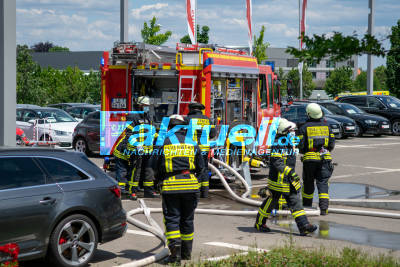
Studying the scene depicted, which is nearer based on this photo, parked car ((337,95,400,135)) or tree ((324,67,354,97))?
parked car ((337,95,400,135))

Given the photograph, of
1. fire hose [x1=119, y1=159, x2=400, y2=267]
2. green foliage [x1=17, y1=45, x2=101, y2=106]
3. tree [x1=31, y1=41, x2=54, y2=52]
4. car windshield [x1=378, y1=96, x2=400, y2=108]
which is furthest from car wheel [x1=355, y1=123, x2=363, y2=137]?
tree [x1=31, y1=41, x2=54, y2=52]

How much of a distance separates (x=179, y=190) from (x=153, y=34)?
23097 millimetres

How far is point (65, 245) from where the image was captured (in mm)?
6570

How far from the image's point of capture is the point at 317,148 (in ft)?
33.0

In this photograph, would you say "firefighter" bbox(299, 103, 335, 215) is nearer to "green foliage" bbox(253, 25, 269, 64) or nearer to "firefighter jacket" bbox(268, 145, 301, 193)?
"firefighter jacket" bbox(268, 145, 301, 193)

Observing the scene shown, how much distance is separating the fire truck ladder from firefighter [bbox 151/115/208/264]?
18.3 ft

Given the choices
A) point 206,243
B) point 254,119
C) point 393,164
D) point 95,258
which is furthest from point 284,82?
point 95,258

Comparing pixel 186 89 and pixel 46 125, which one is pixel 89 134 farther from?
pixel 186 89

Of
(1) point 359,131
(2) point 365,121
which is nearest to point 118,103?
(2) point 365,121

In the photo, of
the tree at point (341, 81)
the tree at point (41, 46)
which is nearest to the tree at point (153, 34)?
the tree at point (341, 81)

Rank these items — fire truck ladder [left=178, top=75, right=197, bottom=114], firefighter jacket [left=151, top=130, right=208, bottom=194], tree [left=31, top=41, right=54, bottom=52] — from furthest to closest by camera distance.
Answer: tree [left=31, top=41, right=54, bottom=52] < fire truck ladder [left=178, top=75, right=197, bottom=114] < firefighter jacket [left=151, top=130, right=208, bottom=194]

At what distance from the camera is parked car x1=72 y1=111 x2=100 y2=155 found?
60.4 ft

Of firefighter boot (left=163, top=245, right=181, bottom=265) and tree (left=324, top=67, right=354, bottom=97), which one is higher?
tree (left=324, top=67, right=354, bottom=97)

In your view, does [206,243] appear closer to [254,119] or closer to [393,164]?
[254,119]
